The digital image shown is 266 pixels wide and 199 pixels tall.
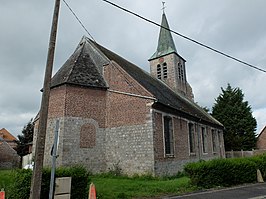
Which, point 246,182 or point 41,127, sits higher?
point 41,127

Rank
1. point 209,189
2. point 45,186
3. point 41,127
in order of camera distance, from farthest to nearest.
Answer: point 209,189 → point 45,186 → point 41,127

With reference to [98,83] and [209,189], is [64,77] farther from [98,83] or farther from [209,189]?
[209,189]

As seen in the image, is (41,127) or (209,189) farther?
(209,189)

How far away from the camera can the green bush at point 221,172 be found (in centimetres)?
1106

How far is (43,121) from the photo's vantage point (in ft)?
21.0

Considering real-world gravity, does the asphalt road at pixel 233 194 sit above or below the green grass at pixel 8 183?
below

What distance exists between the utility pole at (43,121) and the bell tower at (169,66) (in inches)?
913

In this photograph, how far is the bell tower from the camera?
3003 cm

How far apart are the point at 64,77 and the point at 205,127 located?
14.6 metres

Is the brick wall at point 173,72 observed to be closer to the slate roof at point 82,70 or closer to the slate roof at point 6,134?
the slate roof at point 82,70

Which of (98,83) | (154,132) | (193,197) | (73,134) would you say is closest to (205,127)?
(154,132)

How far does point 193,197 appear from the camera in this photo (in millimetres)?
9055

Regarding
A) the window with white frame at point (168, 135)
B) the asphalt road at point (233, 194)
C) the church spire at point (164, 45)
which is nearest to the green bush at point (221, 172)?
the asphalt road at point (233, 194)

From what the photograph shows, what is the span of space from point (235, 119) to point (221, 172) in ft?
91.8
